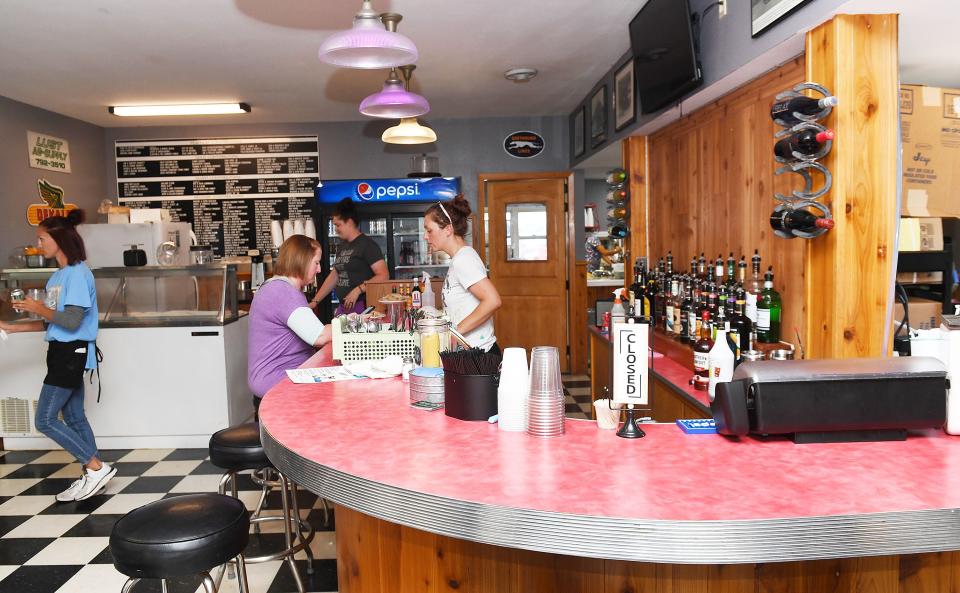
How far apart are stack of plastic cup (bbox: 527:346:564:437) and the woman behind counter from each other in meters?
3.85

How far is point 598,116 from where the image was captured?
5.91 metres

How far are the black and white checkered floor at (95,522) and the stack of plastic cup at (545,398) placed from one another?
5.31ft

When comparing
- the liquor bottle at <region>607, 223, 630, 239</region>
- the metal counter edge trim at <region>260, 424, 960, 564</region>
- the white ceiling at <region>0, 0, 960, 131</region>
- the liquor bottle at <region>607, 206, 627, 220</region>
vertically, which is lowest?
the metal counter edge trim at <region>260, 424, 960, 564</region>

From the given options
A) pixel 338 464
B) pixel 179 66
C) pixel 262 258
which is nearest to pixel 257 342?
pixel 338 464

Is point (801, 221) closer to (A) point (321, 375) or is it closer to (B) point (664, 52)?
(B) point (664, 52)

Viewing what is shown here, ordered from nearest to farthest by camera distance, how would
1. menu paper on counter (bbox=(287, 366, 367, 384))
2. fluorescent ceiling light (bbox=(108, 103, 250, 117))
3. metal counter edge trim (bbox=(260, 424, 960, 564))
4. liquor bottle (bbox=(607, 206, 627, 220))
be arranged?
metal counter edge trim (bbox=(260, 424, 960, 564))
menu paper on counter (bbox=(287, 366, 367, 384))
liquor bottle (bbox=(607, 206, 627, 220))
fluorescent ceiling light (bbox=(108, 103, 250, 117))

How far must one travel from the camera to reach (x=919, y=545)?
131cm

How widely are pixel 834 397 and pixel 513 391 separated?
2.75 ft

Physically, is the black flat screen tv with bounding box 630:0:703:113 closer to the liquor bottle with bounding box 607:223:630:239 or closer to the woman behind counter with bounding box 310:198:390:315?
the liquor bottle with bounding box 607:223:630:239

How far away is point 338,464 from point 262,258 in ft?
20.0

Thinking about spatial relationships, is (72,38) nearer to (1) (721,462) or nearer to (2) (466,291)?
(2) (466,291)

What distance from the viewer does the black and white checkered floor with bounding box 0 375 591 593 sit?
9.78 ft

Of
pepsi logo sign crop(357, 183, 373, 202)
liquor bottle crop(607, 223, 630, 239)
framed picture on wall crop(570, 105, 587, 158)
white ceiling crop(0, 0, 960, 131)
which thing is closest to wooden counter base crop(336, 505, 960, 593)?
white ceiling crop(0, 0, 960, 131)

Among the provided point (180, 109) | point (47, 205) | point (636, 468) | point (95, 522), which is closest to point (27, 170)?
point (47, 205)
